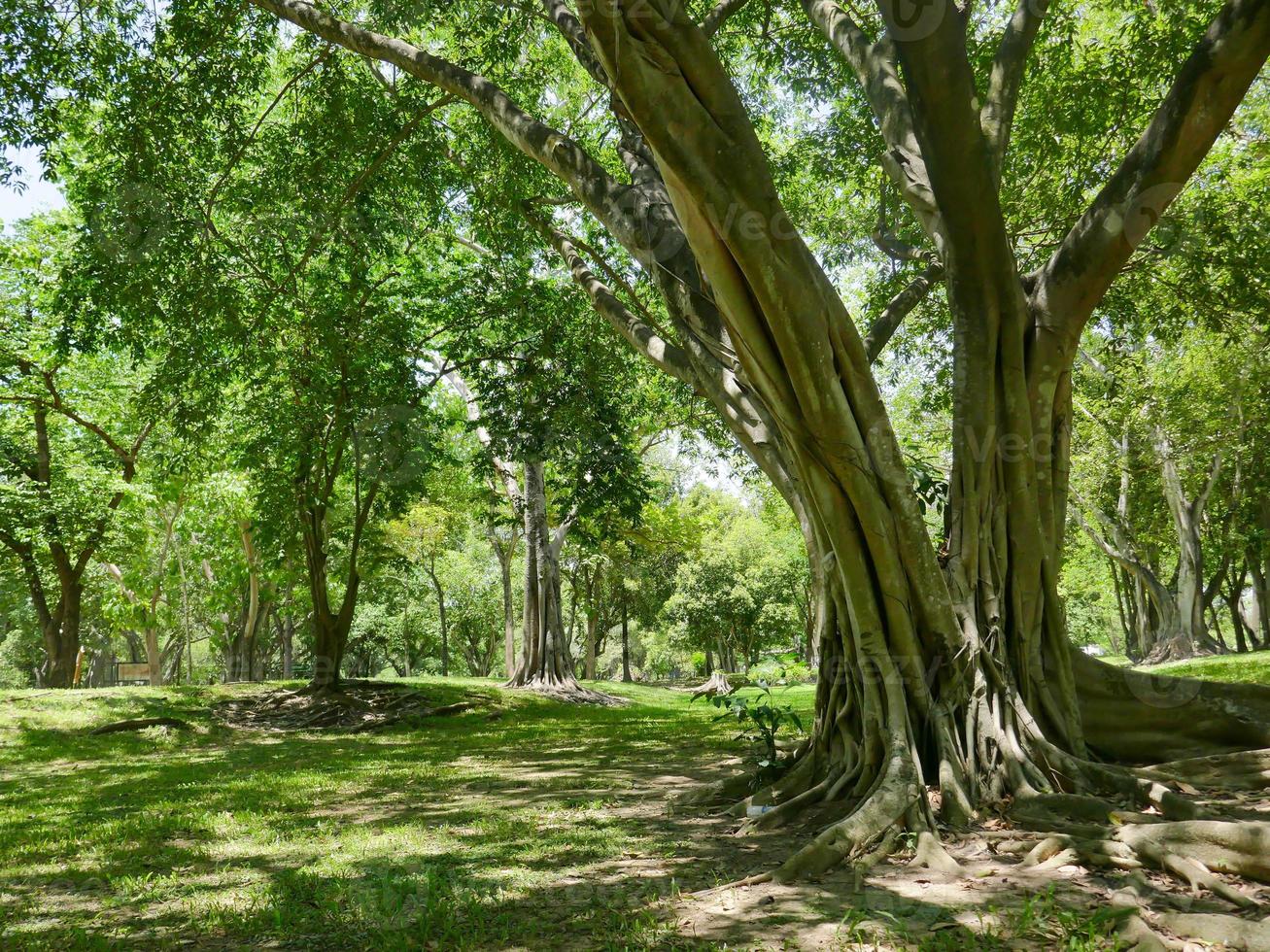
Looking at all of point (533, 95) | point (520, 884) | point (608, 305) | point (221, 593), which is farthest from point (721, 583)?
point (520, 884)

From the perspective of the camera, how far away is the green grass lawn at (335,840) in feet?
11.0

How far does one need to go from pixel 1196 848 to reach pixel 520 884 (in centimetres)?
292

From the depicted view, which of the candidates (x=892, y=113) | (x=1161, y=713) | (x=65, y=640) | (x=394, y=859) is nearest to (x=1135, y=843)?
(x=1161, y=713)

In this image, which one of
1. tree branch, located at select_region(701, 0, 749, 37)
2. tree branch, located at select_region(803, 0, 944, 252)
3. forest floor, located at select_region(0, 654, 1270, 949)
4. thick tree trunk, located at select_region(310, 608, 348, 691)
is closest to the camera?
forest floor, located at select_region(0, 654, 1270, 949)

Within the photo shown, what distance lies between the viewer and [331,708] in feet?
42.7

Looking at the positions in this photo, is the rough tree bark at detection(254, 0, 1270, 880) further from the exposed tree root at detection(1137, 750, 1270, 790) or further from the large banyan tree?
the exposed tree root at detection(1137, 750, 1270, 790)

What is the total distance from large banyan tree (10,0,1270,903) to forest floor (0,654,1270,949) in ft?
1.90

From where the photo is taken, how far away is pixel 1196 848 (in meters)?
3.44

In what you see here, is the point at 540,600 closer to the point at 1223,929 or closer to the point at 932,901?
the point at 932,901

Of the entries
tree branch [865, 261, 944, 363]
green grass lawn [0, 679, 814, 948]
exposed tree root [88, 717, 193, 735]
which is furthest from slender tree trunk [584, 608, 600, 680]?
tree branch [865, 261, 944, 363]

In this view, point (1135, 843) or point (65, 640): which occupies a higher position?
point (65, 640)

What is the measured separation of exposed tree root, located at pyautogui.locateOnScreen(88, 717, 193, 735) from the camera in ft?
35.6

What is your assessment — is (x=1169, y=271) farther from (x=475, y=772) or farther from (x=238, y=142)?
(x=238, y=142)

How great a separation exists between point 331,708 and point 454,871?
32.5 feet
